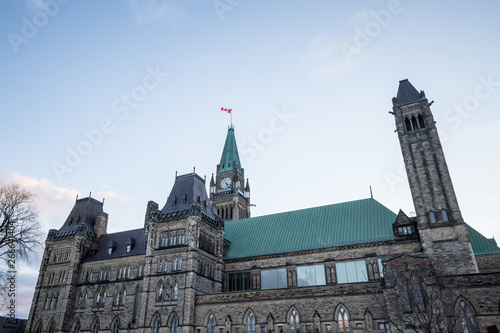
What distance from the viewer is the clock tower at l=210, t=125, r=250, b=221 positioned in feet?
255

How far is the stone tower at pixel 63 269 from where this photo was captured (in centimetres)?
4909

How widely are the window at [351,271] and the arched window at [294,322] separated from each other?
7131 millimetres

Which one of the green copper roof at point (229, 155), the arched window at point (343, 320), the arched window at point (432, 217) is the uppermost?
the green copper roof at point (229, 155)

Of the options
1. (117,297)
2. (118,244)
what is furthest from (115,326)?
(118,244)

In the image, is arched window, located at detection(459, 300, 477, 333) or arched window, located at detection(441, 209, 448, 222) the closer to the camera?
arched window, located at detection(459, 300, 477, 333)

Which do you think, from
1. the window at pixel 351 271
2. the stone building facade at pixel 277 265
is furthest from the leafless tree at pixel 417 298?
the window at pixel 351 271

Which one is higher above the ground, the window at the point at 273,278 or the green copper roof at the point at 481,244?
the green copper roof at the point at 481,244

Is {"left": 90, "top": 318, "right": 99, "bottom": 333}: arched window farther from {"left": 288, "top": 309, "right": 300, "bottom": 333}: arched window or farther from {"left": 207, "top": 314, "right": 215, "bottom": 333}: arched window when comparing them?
{"left": 288, "top": 309, "right": 300, "bottom": 333}: arched window

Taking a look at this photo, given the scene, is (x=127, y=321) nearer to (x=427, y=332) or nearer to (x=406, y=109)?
(x=427, y=332)

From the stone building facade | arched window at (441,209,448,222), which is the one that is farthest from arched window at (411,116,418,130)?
arched window at (441,209,448,222)

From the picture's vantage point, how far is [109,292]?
158 ft

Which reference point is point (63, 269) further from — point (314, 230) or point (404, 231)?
point (404, 231)

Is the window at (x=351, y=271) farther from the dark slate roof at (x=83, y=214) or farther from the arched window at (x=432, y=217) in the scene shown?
the dark slate roof at (x=83, y=214)

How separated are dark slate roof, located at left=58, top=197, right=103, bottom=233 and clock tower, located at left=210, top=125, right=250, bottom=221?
2513 centimetres
